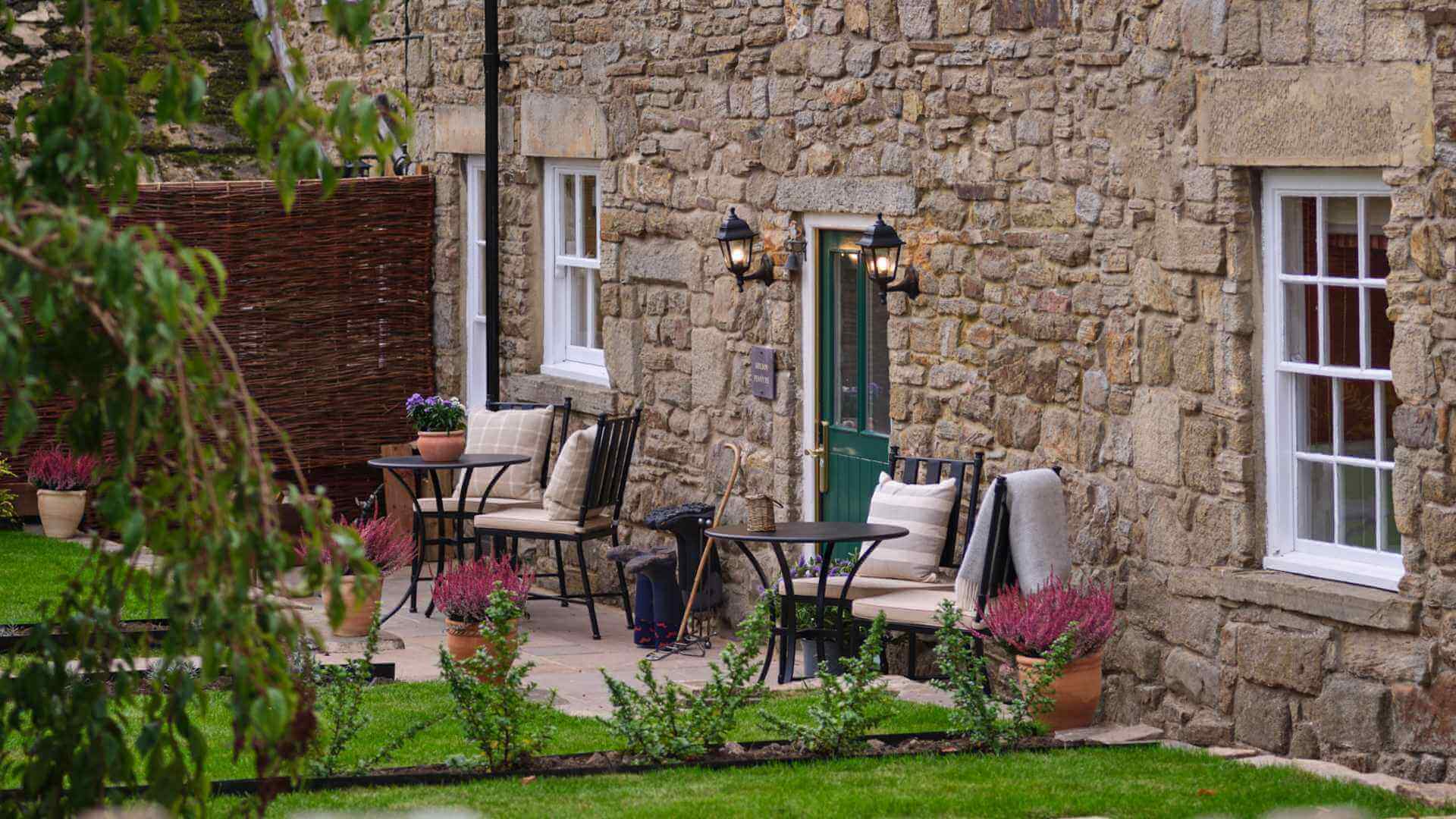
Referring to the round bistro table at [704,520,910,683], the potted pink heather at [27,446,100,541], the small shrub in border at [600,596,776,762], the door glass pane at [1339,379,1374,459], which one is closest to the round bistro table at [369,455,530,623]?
the round bistro table at [704,520,910,683]

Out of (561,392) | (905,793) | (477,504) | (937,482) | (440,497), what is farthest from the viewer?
(561,392)

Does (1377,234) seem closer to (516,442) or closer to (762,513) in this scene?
(762,513)

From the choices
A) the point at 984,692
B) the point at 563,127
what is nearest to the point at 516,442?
the point at 563,127

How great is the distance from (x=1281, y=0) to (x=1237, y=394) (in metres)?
1.43

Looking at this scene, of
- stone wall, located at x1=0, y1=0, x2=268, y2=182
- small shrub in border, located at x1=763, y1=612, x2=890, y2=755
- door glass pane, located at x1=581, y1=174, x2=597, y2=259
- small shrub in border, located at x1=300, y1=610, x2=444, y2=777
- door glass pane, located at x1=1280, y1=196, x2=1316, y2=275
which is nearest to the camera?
small shrub in border, located at x1=300, y1=610, x2=444, y2=777

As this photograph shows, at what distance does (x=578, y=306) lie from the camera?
1206cm

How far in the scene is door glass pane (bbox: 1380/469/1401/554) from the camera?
675 cm

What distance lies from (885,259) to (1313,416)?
7.80ft

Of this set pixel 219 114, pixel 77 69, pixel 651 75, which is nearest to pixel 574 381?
pixel 651 75

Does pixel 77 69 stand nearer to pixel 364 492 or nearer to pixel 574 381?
pixel 574 381

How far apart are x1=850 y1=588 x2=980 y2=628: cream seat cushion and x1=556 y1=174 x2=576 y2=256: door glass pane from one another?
429 cm

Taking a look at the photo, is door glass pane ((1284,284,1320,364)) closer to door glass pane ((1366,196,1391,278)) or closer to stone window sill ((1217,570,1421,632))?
door glass pane ((1366,196,1391,278))

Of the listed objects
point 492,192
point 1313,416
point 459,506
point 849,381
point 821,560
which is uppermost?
point 492,192

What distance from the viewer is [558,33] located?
11.6m
